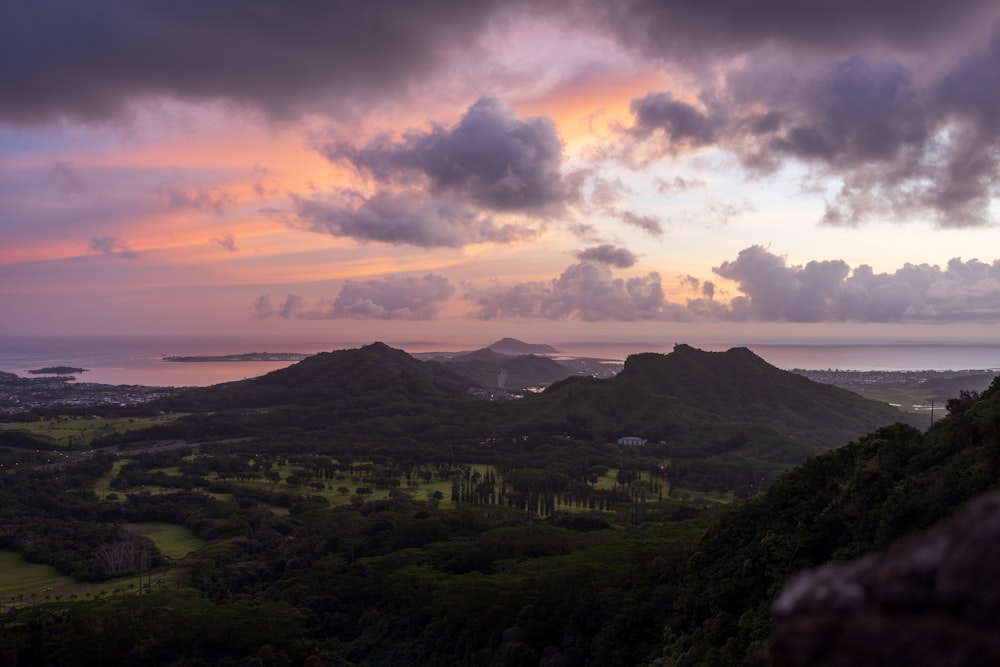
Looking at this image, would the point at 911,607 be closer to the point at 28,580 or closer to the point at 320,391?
the point at 28,580

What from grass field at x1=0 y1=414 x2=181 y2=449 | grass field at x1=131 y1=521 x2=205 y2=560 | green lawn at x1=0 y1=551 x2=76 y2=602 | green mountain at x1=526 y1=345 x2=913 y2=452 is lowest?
grass field at x1=131 y1=521 x2=205 y2=560

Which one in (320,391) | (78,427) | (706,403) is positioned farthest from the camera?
(320,391)

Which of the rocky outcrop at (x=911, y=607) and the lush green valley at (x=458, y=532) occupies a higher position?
the rocky outcrop at (x=911, y=607)

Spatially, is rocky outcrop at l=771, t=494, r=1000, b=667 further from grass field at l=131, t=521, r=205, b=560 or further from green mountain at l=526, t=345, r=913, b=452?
green mountain at l=526, t=345, r=913, b=452

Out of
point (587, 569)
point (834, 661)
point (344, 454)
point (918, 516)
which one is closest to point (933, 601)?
point (834, 661)

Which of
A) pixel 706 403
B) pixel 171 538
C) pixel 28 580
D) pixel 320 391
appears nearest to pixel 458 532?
pixel 171 538

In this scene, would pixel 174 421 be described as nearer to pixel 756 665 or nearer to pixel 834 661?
pixel 756 665

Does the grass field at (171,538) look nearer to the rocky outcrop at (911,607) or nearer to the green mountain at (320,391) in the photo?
the rocky outcrop at (911,607)

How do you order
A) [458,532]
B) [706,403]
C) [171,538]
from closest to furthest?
[458,532] → [171,538] → [706,403]

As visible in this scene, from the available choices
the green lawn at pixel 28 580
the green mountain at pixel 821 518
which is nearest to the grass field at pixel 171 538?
the green lawn at pixel 28 580

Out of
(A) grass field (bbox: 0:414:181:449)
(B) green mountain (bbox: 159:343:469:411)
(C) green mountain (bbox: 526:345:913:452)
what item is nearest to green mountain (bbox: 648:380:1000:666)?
(C) green mountain (bbox: 526:345:913:452)
